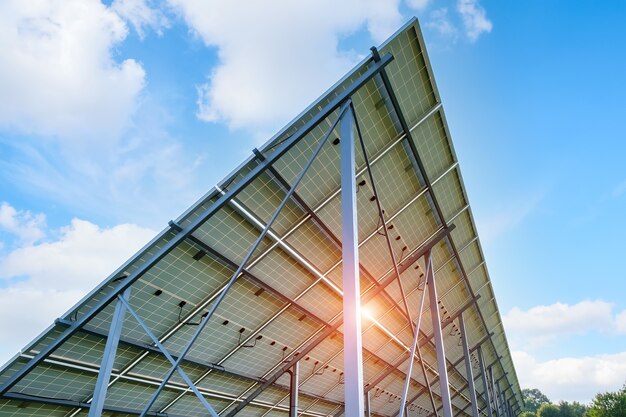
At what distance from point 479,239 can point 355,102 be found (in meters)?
13.8

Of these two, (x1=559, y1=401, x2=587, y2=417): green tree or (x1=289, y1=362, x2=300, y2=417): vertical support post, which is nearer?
(x1=289, y1=362, x2=300, y2=417): vertical support post

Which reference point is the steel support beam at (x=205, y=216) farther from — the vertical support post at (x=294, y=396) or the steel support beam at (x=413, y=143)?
Result: the vertical support post at (x=294, y=396)

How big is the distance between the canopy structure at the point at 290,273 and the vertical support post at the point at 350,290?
0.03 meters

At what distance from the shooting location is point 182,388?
20.1m

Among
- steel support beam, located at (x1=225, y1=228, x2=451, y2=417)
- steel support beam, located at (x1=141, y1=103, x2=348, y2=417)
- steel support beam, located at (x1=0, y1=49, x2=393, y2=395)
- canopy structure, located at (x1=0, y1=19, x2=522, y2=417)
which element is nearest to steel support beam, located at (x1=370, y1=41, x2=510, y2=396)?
canopy structure, located at (x1=0, y1=19, x2=522, y2=417)

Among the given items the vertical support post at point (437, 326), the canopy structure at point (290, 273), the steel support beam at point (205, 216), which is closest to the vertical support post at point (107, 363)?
the canopy structure at point (290, 273)

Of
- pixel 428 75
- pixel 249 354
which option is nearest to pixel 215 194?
pixel 428 75

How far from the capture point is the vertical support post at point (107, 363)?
38.3 feet

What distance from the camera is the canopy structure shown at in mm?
11301

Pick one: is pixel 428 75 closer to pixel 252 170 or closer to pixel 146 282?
pixel 252 170

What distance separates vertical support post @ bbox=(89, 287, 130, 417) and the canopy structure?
40 millimetres

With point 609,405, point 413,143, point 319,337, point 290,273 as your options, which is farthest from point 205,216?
point 609,405

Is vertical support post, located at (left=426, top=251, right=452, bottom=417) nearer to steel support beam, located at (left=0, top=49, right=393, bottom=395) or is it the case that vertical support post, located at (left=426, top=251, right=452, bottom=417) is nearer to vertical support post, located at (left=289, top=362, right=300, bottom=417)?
vertical support post, located at (left=289, top=362, right=300, bottom=417)

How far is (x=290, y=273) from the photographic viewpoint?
649 inches
